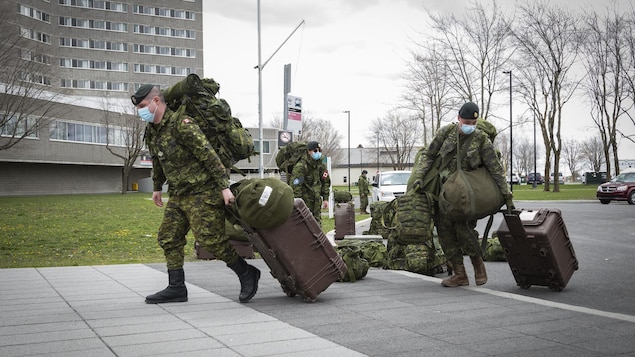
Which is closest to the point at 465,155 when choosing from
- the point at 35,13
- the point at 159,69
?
the point at 35,13

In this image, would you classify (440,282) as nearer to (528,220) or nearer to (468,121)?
(528,220)

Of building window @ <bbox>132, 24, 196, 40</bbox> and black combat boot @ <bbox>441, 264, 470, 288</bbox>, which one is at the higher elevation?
building window @ <bbox>132, 24, 196, 40</bbox>

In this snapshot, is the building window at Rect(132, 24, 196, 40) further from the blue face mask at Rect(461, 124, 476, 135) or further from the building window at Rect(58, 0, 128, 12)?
the blue face mask at Rect(461, 124, 476, 135)

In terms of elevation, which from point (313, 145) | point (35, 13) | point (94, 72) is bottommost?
point (313, 145)

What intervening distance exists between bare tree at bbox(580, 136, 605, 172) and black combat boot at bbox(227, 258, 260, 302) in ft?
392

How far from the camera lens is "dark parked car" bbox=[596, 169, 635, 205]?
96.0 feet

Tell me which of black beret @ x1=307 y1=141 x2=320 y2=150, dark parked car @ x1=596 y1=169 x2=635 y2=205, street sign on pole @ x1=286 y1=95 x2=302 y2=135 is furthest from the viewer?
dark parked car @ x1=596 y1=169 x2=635 y2=205

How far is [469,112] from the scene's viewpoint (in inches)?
268

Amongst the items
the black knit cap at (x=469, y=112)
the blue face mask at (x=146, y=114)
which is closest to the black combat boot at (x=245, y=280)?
the blue face mask at (x=146, y=114)

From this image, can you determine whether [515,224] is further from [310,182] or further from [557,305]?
[310,182]

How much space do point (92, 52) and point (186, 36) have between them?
12.4 metres

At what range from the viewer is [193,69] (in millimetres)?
90812

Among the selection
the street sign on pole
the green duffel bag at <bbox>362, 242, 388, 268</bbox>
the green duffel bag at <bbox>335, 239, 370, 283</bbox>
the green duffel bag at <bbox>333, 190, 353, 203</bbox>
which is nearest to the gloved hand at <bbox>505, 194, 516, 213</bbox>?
the green duffel bag at <bbox>335, 239, 370, 283</bbox>

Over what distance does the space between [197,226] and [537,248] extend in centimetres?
333
